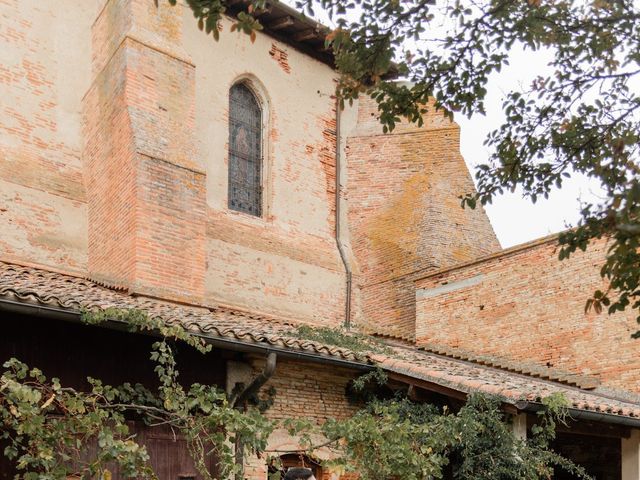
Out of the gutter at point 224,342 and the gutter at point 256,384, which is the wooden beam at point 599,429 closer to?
the gutter at point 224,342

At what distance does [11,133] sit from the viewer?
552 inches

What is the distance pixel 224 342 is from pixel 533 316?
302 inches

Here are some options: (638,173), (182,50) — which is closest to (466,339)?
(182,50)

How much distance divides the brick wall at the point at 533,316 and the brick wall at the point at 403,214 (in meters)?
0.86

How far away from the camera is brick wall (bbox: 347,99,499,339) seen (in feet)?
59.8

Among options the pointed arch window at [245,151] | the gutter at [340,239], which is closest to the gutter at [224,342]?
the pointed arch window at [245,151]

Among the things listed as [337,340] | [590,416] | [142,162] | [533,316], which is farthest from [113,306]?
[533,316]

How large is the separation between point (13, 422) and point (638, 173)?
4.74 m

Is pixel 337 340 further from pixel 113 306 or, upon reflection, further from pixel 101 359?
pixel 113 306

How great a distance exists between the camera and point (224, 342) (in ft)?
31.2

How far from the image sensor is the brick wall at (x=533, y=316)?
48.7 feet

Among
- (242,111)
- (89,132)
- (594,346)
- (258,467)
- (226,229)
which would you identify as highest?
(242,111)

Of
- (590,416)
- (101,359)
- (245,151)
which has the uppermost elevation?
(245,151)

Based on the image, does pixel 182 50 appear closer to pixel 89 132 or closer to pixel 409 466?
pixel 89 132
